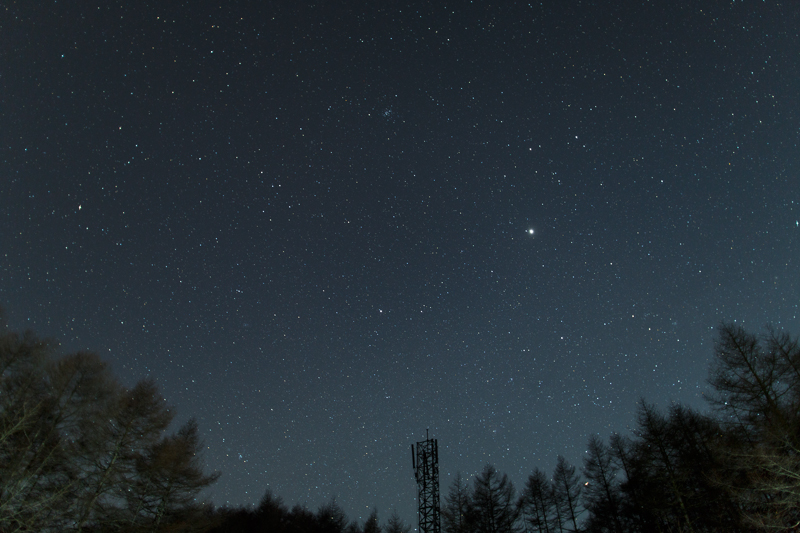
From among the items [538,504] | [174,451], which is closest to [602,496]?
[538,504]

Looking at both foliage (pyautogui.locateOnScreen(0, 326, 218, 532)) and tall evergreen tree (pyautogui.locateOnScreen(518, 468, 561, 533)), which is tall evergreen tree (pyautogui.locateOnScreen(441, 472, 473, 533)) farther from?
foliage (pyautogui.locateOnScreen(0, 326, 218, 532))

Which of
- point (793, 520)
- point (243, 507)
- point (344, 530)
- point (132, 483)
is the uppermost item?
A: point (243, 507)

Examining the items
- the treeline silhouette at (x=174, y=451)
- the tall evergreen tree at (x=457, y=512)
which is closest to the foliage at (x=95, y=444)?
the treeline silhouette at (x=174, y=451)

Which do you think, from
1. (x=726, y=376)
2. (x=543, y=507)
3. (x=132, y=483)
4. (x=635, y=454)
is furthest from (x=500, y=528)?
(x=132, y=483)

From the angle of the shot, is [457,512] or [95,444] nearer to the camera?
[95,444]

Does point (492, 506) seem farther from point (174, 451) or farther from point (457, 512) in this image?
point (174, 451)

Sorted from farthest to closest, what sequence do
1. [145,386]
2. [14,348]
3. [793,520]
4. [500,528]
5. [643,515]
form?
[500,528], [643,515], [145,386], [14,348], [793,520]

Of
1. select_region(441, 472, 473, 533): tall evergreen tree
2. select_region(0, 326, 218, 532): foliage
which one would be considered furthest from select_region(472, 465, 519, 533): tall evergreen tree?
select_region(0, 326, 218, 532): foliage

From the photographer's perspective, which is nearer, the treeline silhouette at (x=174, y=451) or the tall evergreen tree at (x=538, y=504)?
the treeline silhouette at (x=174, y=451)

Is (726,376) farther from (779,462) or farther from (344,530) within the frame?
(344,530)

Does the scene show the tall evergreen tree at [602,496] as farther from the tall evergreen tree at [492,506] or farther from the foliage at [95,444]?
the foliage at [95,444]

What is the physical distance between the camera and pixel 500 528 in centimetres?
2788

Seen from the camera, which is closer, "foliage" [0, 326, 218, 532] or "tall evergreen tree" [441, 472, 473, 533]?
"foliage" [0, 326, 218, 532]

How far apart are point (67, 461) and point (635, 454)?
84.3 feet
